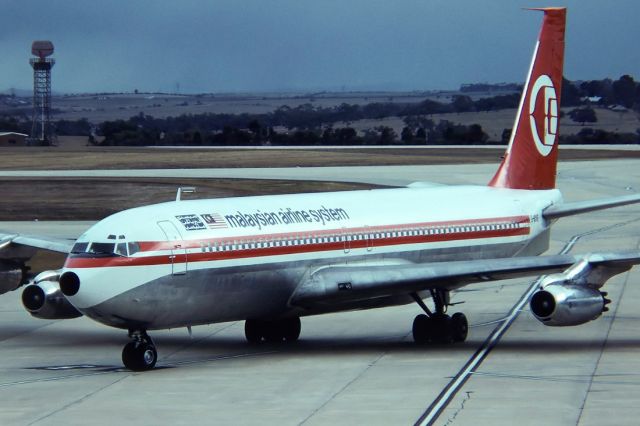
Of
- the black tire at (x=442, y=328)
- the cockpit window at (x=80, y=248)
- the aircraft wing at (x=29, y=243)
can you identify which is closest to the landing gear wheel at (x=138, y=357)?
the cockpit window at (x=80, y=248)

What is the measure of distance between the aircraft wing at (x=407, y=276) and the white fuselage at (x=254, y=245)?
1.51 feet

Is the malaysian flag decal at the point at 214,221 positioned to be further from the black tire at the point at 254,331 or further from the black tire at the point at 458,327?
the black tire at the point at 458,327

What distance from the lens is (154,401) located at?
22.9 metres

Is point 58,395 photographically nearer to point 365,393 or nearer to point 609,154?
point 365,393

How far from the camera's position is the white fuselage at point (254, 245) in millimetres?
25281

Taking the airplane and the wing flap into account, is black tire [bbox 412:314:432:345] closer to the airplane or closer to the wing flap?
the airplane

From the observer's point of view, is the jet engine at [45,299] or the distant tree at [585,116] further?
the distant tree at [585,116]

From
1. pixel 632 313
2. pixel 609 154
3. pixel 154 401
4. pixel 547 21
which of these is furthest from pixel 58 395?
pixel 609 154

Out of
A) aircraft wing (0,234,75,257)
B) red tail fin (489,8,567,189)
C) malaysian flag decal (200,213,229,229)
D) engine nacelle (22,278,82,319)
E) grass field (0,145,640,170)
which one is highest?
red tail fin (489,8,567,189)

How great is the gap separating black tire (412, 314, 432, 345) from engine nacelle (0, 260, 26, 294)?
9969 mm

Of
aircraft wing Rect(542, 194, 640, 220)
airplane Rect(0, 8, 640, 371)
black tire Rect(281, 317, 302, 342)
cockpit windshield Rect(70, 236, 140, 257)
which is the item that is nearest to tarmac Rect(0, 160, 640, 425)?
black tire Rect(281, 317, 302, 342)

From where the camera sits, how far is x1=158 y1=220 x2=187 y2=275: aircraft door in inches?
1012

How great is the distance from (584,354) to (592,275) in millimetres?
1704

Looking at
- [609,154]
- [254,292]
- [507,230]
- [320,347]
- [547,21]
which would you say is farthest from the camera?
[609,154]
